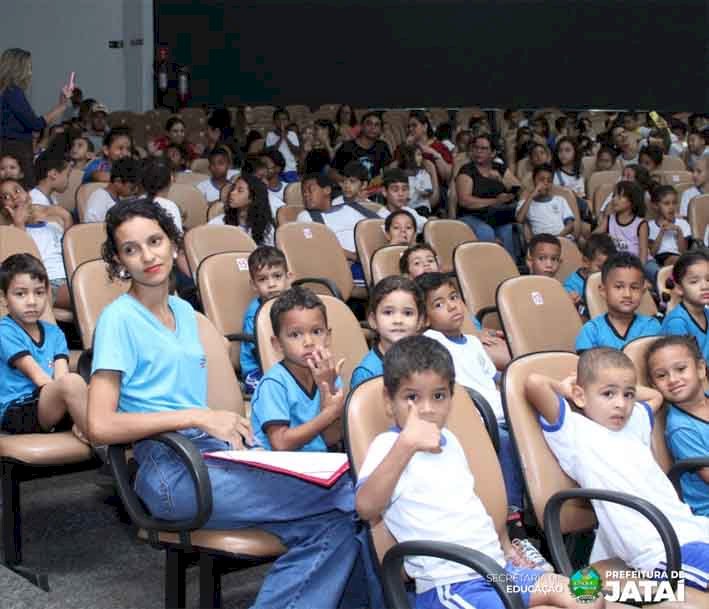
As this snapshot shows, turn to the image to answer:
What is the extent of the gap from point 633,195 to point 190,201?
271 cm

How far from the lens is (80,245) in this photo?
490cm

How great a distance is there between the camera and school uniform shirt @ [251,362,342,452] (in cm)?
312

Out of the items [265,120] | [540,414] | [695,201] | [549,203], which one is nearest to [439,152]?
[549,203]

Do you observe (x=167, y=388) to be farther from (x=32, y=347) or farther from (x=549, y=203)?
(x=549, y=203)

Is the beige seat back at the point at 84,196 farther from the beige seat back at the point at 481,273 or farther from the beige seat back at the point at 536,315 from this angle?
the beige seat back at the point at 536,315

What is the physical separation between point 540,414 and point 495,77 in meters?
14.4

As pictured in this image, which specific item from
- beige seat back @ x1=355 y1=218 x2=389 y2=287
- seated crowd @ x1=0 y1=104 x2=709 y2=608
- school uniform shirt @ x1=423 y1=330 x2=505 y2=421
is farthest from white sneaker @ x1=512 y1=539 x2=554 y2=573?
beige seat back @ x1=355 y1=218 x2=389 y2=287

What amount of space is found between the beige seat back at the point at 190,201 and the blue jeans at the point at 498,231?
1825mm

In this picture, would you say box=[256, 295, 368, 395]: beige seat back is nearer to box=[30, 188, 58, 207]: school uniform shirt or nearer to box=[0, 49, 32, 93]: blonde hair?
box=[30, 188, 58, 207]: school uniform shirt

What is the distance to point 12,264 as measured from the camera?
3.89 meters

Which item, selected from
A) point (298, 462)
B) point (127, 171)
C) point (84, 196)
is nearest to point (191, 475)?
point (298, 462)

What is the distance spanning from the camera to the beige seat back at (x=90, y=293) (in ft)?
13.2

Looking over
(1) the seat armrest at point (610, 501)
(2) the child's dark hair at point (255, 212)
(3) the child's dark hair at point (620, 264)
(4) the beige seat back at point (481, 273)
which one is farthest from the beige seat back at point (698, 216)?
(1) the seat armrest at point (610, 501)

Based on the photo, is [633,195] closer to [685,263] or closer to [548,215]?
[548,215]
